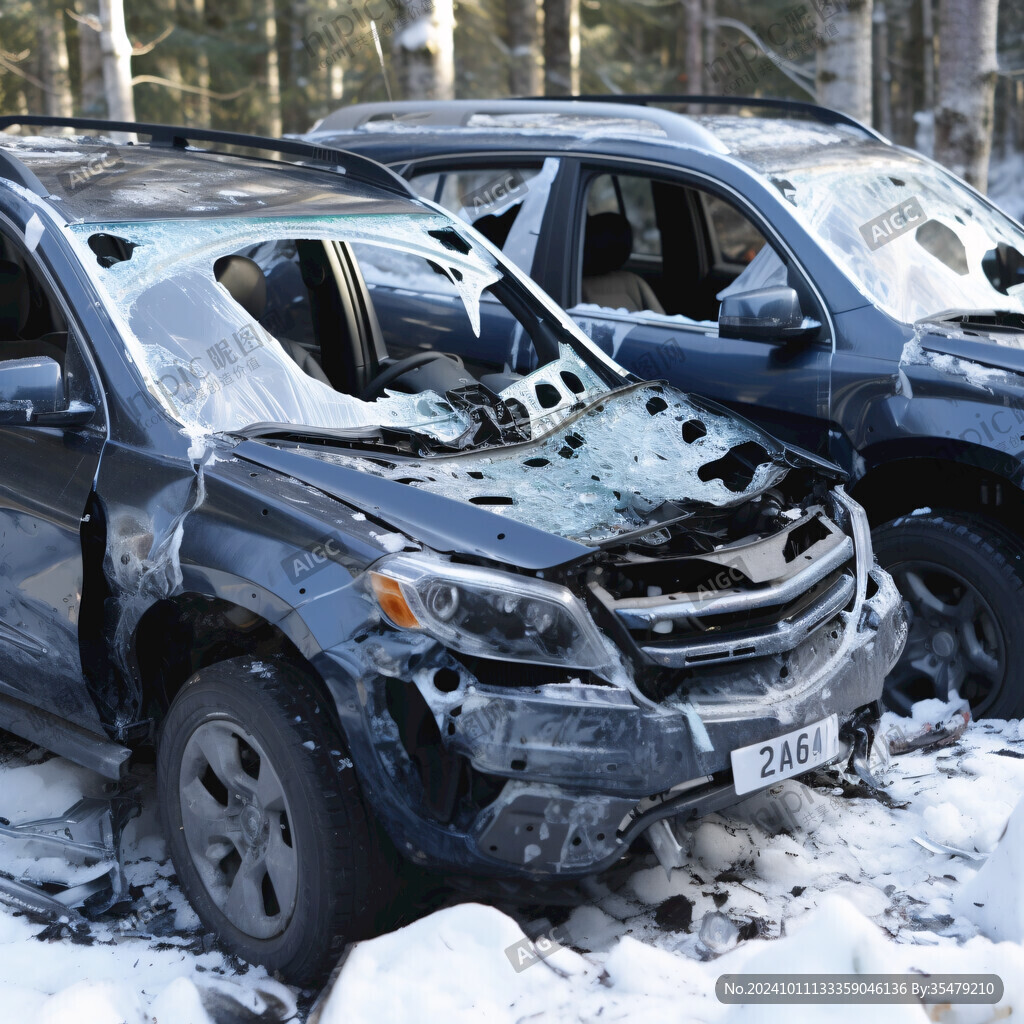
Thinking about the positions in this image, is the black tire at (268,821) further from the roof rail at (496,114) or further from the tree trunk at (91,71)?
the tree trunk at (91,71)

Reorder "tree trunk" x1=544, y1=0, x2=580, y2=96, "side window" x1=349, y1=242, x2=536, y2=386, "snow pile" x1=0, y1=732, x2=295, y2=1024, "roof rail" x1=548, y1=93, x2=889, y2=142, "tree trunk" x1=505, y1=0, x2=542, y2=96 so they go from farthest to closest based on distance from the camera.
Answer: "tree trunk" x1=544, y1=0, x2=580, y2=96
"tree trunk" x1=505, y1=0, x2=542, y2=96
"roof rail" x1=548, y1=93, x2=889, y2=142
"side window" x1=349, y1=242, x2=536, y2=386
"snow pile" x1=0, y1=732, x2=295, y2=1024

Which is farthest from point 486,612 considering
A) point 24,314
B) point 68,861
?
point 24,314

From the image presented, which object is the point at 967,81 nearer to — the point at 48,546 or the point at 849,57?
the point at 849,57

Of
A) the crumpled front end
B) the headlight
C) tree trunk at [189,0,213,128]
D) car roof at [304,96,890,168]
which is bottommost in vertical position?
the crumpled front end

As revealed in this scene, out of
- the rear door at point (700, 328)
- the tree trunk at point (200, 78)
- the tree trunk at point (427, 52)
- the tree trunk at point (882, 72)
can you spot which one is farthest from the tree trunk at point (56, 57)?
the tree trunk at point (882, 72)

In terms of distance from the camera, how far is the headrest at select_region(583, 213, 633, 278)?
5.44 meters

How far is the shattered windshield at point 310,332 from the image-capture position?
3.32 metres

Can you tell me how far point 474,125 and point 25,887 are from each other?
3922mm

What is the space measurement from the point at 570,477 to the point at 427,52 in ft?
21.8

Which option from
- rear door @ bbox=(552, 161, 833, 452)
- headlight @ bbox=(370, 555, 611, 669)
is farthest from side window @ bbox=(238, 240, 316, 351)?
headlight @ bbox=(370, 555, 611, 669)

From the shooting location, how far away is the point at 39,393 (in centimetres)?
309

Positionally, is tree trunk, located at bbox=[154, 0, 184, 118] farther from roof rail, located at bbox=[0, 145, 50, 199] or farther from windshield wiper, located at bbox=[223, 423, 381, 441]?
windshield wiper, located at bbox=[223, 423, 381, 441]

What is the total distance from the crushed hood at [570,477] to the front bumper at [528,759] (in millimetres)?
305

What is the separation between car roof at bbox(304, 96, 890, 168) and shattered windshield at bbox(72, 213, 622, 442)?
3.22ft
